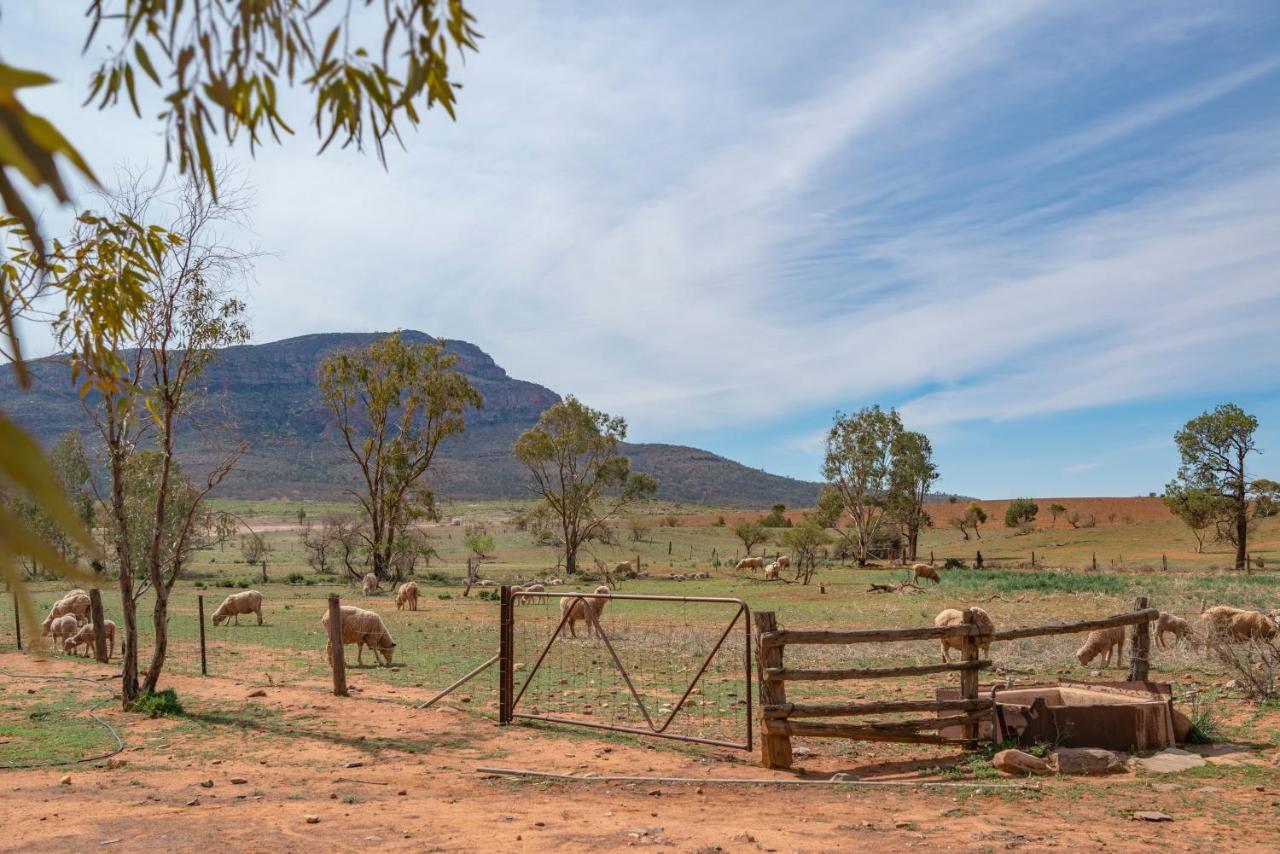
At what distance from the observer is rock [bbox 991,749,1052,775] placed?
8602mm

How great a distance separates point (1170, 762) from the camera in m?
8.67

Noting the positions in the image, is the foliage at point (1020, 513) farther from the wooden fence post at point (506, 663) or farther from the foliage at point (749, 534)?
the wooden fence post at point (506, 663)

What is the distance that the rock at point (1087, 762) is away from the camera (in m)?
8.58

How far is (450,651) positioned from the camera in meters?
18.7

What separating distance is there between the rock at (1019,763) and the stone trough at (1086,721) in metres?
0.77

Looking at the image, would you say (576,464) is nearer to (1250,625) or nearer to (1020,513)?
(1250,625)

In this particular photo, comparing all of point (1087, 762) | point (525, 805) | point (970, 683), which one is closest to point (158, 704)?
point (525, 805)

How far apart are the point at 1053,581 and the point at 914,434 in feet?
97.0

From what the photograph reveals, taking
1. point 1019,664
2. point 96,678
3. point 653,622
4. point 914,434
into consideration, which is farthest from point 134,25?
point 914,434

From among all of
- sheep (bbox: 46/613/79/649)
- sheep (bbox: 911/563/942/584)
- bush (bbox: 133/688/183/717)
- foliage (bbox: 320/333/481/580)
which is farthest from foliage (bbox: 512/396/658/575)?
bush (bbox: 133/688/183/717)

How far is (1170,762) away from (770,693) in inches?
144

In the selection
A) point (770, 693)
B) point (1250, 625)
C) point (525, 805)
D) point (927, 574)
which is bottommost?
point (927, 574)

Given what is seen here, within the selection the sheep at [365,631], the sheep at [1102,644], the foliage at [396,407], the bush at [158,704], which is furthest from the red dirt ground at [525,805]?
the foliage at [396,407]

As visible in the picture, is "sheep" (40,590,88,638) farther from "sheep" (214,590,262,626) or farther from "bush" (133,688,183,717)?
"bush" (133,688,183,717)
